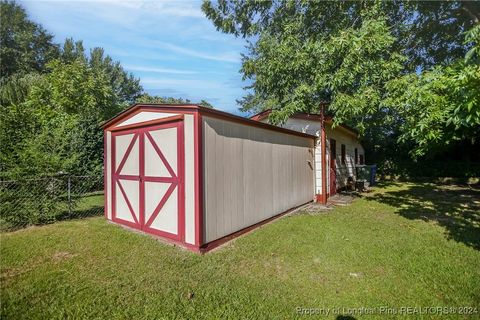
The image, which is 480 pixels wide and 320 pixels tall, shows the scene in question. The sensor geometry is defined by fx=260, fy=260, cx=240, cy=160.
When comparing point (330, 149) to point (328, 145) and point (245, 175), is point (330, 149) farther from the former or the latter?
point (245, 175)

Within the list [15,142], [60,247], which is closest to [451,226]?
Result: [60,247]

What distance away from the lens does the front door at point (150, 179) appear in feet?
15.6

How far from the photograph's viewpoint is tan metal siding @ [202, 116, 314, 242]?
15.1 feet

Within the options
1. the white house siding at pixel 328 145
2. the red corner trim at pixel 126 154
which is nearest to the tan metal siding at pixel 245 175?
the white house siding at pixel 328 145

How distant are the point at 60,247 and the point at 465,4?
13.1 metres

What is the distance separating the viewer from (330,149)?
989cm

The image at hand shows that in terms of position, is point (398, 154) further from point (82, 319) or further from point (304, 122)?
point (82, 319)

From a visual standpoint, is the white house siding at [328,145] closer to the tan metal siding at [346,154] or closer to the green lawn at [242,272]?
the tan metal siding at [346,154]

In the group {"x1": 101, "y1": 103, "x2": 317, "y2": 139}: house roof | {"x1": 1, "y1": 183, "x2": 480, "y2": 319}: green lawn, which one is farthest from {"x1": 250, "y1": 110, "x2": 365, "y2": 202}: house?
{"x1": 1, "y1": 183, "x2": 480, "y2": 319}: green lawn

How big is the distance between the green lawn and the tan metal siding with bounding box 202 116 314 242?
50 centimetres

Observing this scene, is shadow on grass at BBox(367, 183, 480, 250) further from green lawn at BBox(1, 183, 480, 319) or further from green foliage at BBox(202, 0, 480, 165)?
green foliage at BBox(202, 0, 480, 165)

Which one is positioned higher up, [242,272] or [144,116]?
[144,116]

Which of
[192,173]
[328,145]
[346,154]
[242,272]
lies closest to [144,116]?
[192,173]

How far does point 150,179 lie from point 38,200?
2.79 meters
